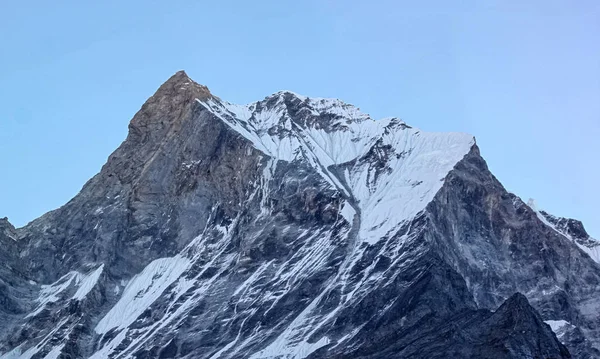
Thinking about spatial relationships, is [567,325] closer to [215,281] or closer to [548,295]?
[548,295]

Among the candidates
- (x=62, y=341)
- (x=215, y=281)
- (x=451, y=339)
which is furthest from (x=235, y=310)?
(x=451, y=339)

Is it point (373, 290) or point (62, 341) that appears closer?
point (373, 290)

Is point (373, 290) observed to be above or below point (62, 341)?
below

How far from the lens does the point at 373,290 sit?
599 feet

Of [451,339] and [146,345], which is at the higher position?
[146,345]

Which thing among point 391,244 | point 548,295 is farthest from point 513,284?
point 391,244

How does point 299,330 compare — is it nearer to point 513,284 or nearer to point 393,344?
point 393,344

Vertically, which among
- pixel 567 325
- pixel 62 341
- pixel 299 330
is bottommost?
pixel 567 325

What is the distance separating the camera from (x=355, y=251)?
193625 mm

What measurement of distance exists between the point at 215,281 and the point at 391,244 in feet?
81.9

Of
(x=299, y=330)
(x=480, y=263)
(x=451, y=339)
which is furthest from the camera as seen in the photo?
(x=480, y=263)

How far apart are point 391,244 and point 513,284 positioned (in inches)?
653

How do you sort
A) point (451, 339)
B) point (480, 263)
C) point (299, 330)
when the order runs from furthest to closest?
point (480, 263) → point (299, 330) → point (451, 339)

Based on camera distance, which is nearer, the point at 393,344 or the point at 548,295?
the point at 393,344
